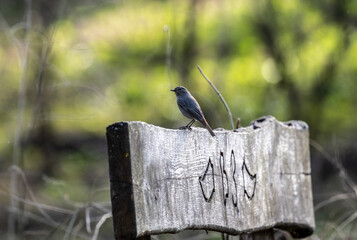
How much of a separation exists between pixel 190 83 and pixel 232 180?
18.2ft

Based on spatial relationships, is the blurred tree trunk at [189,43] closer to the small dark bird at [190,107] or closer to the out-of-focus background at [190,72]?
the out-of-focus background at [190,72]

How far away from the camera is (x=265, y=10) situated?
369 inches

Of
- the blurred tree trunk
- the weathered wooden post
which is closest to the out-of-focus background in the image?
the blurred tree trunk

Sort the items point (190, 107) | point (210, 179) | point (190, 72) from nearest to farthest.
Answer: point (210, 179) → point (190, 107) → point (190, 72)

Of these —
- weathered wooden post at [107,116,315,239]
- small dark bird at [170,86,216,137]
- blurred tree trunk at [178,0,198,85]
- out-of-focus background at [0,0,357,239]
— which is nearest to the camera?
weathered wooden post at [107,116,315,239]

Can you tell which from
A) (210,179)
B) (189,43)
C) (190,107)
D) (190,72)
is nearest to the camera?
(210,179)

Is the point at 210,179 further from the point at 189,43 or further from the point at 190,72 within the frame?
the point at 189,43

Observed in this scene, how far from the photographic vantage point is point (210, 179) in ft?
9.55

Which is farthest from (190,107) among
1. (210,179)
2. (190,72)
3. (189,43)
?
(189,43)

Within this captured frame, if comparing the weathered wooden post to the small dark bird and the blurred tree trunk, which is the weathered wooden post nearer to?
the small dark bird

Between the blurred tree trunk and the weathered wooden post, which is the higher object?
the blurred tree trunk

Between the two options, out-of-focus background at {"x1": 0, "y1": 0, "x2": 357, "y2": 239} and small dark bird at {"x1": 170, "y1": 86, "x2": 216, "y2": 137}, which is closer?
small dark bird at {"x1": 170, "y1": 86, "x2": 216, "y2": 137}

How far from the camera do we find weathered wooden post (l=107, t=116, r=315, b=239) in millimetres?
2307

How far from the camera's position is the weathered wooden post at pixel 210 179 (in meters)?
2.31
